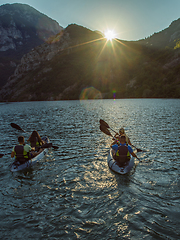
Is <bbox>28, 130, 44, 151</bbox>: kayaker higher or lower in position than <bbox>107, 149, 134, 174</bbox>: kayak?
higher

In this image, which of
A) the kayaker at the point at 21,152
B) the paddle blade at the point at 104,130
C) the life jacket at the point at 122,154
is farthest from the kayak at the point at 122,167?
the kayaker at the point at 21,152

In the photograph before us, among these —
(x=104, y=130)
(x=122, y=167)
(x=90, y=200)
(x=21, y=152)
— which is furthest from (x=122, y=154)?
(x=21, y=152)

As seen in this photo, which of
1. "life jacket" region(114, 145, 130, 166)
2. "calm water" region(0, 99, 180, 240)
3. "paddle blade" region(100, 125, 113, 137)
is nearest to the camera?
"calm water" region(0, 99, 180, 240)

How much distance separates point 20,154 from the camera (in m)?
10.6

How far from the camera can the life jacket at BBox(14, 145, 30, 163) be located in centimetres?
1045

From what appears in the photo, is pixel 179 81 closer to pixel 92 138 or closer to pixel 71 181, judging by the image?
pixel 92 138

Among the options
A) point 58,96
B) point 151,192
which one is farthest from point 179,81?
point 151,192

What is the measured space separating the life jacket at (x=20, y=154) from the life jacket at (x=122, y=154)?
5928 mm

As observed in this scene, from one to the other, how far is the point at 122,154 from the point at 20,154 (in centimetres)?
652

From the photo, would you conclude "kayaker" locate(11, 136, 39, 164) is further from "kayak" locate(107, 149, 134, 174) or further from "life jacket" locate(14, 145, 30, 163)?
"kayak" locate(107, 149, 134, 174)

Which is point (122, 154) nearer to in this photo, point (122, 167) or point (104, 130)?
point (122, 167)

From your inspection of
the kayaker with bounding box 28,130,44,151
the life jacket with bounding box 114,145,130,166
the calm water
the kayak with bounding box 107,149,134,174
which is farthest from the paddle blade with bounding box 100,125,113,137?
the kayaker with bounding box 28,130,44,151

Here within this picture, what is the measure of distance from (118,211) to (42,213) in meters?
2.99

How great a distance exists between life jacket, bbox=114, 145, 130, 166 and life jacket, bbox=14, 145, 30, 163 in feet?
19.4
